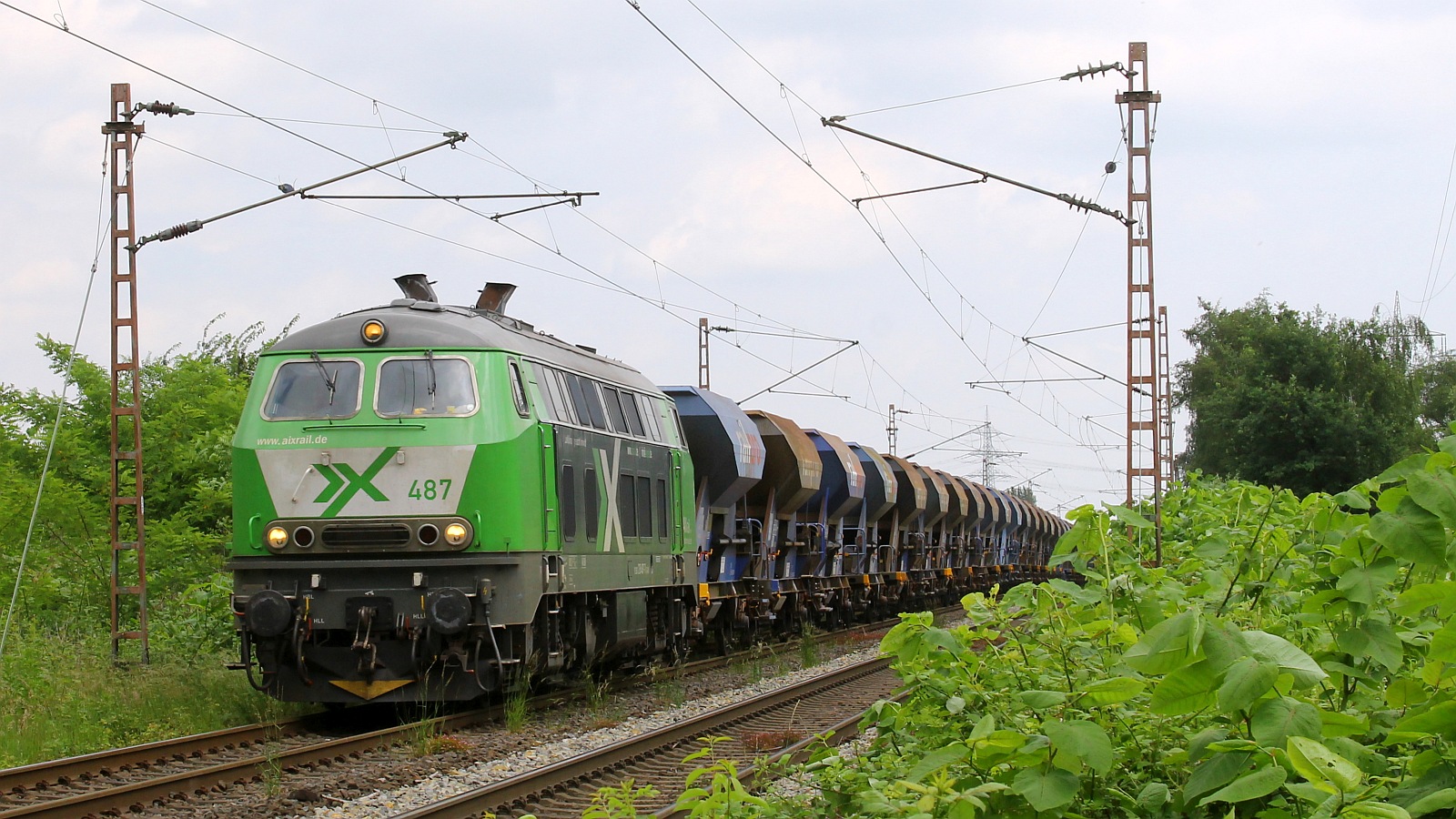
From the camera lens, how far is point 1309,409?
3988 cm

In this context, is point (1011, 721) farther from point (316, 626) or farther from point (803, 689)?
point (803, 689)

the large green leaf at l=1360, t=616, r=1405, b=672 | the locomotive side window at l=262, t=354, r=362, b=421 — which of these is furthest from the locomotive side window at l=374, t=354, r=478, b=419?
the large green leaf at l=1360, t=616, r=1405, b=672

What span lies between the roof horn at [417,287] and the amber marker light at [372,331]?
1504 millimetres

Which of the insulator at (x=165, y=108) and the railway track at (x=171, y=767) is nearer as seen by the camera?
the railway track at (x=171, y=767)

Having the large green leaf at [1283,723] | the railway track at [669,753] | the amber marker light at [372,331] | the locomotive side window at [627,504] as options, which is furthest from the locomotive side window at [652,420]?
the large green leaf at [1283,723]

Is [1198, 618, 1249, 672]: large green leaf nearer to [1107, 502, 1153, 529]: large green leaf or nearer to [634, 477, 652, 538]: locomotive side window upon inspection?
[1107, 502, 1153, 529]: large green leaf

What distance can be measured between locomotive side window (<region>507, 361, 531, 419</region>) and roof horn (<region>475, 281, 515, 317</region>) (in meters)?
1.88

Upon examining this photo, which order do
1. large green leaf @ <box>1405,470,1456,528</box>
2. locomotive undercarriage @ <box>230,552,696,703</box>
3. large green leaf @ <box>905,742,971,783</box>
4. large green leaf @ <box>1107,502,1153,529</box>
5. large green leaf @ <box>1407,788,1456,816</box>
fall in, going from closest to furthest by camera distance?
large green leaf @ <box>1407,788,1456,816</box>
large green leaf @ <box>1405,470,1456,528</box>
large green leaf @ <box>905,742,971,783</box>
large green leaf @ <box>1107,502,1153,529</box>
locomotive undercarriage @ <box>230,552,696,703</box>

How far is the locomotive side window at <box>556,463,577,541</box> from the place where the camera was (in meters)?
12.5

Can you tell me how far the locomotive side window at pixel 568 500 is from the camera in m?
12.5

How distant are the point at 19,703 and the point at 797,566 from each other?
12.9 metres

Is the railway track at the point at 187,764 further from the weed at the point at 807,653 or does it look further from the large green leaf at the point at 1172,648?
the weed at the point at 807,653

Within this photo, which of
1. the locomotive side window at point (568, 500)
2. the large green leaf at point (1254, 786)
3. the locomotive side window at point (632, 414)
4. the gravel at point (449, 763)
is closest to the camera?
the large green leaf at point (1254, 786)

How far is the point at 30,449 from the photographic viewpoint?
21453 mm
